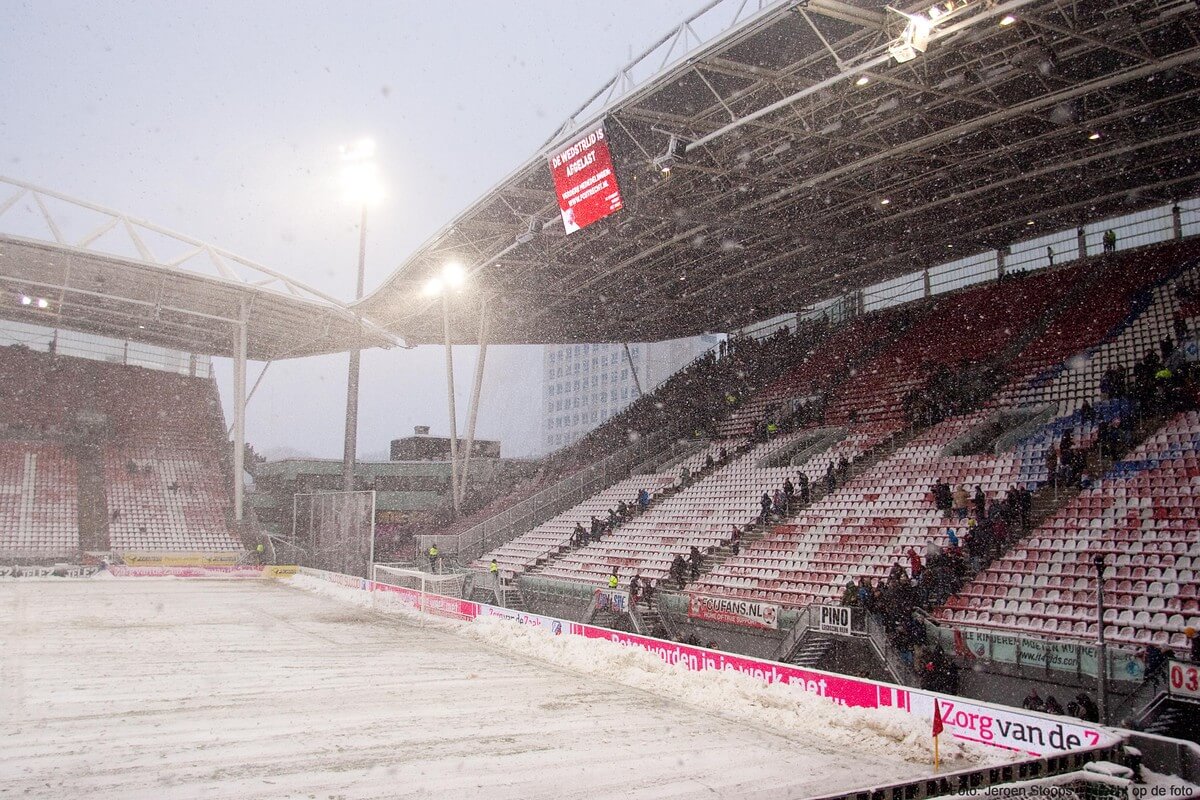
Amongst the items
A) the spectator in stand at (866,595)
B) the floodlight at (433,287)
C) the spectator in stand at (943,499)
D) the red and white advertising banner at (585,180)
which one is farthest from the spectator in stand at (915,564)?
the floodlight at (433,287)

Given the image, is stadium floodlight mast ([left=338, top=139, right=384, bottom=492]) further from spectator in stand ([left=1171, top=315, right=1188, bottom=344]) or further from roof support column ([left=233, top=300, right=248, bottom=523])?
spectator in stand ([left=1171, top=315, right=1188, bottom=344])

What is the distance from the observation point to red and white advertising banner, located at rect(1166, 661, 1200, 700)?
9992mm

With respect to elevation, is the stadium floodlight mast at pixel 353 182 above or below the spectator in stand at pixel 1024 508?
above

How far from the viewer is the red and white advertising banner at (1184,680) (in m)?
9.99

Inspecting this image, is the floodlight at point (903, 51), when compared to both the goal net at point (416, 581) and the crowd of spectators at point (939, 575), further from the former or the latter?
the goal net at point (416, 581)

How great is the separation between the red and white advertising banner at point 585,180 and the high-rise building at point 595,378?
7846 cm

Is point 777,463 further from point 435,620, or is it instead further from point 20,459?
point 20,459

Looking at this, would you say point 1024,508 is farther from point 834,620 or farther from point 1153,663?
point 1153,663

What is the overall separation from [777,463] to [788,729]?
Result: 17502 millimetres

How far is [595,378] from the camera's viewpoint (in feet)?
379

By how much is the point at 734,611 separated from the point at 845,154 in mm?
12791

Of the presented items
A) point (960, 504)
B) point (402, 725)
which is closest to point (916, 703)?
point (402, 725)

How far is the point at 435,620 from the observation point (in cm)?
2164

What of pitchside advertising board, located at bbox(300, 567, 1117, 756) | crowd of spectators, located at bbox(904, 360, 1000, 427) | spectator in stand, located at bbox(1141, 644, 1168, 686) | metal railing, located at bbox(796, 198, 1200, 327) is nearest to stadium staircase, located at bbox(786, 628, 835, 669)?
pitchside advertising board, located at bbox(300, 567, 1117, 756)
